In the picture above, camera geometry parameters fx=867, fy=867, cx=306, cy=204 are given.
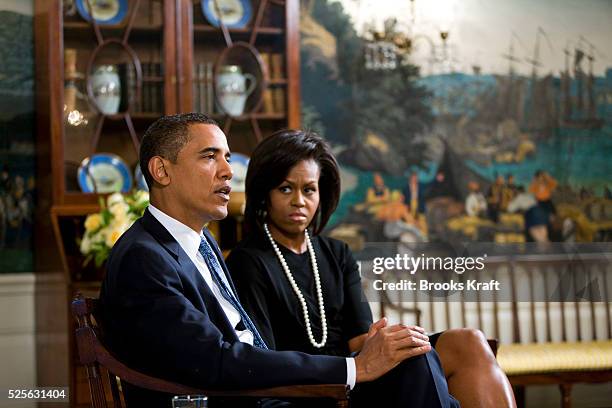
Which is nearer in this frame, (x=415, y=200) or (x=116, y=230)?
(x=116, y=230)

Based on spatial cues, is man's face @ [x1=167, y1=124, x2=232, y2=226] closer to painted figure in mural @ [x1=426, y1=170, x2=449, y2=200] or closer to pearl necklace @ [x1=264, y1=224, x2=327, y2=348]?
pearl necklace @ [x1=264, y1=224, x2=327, y2=348]

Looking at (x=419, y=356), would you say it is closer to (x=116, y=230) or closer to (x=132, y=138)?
(x=116, y=230)

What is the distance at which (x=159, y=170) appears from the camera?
2.13m

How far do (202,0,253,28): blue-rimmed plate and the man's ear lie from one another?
238 centimetres

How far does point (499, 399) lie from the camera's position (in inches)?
87.1

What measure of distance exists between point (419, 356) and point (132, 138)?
2519mm

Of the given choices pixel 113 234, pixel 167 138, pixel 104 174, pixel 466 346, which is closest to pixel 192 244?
pixel 167 138

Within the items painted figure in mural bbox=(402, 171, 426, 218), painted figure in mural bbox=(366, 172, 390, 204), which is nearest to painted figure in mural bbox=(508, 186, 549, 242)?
painted figure in mural bbox=(402, 171, 426, 218)

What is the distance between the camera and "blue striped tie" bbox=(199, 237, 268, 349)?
7.18ft

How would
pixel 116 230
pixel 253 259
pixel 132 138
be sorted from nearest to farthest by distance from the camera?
1. pixel 253 259
2. pixel 116 230
3. pixel 132 138

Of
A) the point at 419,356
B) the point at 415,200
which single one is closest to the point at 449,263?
the point at 415,200

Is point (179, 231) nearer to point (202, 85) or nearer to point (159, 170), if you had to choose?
point (159, 170)

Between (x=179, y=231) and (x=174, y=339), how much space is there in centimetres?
32

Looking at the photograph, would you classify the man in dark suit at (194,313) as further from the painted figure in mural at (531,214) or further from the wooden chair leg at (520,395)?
the painted figure in mural at (531,214)
